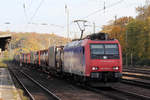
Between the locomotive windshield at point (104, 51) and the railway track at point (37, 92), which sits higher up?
the locomotive windshield at point (104, 51)

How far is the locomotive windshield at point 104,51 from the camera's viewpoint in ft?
55.9

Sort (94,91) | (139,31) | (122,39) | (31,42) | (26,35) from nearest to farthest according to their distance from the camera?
(94,91), (139,31), (122,39), (31,42), (26,35)

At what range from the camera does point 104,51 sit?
17.2 metres

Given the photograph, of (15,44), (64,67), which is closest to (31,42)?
(15,44)

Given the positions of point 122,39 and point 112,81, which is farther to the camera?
point 122,39

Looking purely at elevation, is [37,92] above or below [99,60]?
below

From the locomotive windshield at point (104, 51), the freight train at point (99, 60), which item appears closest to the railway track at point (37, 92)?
the freight train at point (99, 60)

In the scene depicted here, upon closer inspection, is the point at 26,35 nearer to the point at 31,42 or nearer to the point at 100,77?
the point at 31,42

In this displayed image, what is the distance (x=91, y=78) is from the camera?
54.9 ft

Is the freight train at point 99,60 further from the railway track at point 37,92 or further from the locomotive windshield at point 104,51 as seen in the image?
the railway track at point 37,92

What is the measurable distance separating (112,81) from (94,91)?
1.29 m

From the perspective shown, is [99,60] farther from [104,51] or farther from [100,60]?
[104,51]

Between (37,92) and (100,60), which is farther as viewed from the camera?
(37,92)

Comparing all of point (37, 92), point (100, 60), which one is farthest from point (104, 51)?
point (37, 92)
